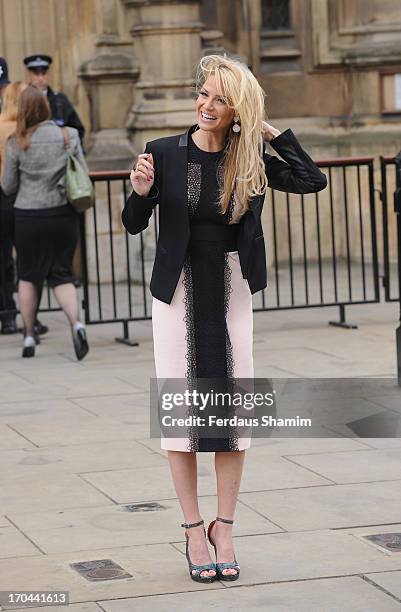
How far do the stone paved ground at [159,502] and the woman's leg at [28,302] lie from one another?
69 cm

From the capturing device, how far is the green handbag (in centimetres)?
1020

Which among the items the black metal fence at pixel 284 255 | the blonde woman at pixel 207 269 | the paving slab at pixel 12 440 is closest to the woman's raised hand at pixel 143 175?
the blonde woman at pixel 207 269

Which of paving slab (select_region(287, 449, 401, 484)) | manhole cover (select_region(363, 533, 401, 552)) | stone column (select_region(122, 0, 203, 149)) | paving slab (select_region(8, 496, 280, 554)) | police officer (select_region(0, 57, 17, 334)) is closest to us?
manhole cover (select_region(363, 533, 401, 552))

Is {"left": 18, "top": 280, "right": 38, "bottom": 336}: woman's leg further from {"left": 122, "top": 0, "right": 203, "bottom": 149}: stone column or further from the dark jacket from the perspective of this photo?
{"left": 122, "top": 0, "right": 203, "bottom": 149}: stone column

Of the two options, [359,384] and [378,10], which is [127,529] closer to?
[359,384]

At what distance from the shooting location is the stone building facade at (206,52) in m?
14.0

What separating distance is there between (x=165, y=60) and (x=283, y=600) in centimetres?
935

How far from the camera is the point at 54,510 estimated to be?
647 centimetres

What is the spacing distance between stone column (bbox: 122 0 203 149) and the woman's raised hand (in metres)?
8.59

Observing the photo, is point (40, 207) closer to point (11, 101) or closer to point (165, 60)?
point (11, 101)

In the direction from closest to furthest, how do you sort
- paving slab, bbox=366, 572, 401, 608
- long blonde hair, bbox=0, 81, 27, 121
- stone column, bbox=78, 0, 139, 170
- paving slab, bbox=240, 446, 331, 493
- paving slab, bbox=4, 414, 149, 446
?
paving slab, bbox=366, 572, 401, 608, paving slab, bbox=240, 446, 331, 493, paving slab, bbox=4, 414, 149, 446, long blonde hair, bbox=0, 81, 27, 121, stone column, bbox=78, 0, 139, 170

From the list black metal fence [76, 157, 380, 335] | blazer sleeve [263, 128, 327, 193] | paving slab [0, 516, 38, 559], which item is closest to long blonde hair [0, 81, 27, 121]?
black metal fence [76, 157, 380, 335]

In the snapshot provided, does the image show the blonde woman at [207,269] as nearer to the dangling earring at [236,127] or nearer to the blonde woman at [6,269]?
the dangling earring at [236,127]

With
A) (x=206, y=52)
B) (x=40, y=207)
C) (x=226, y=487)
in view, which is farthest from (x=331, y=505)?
(x=206, y=52)
